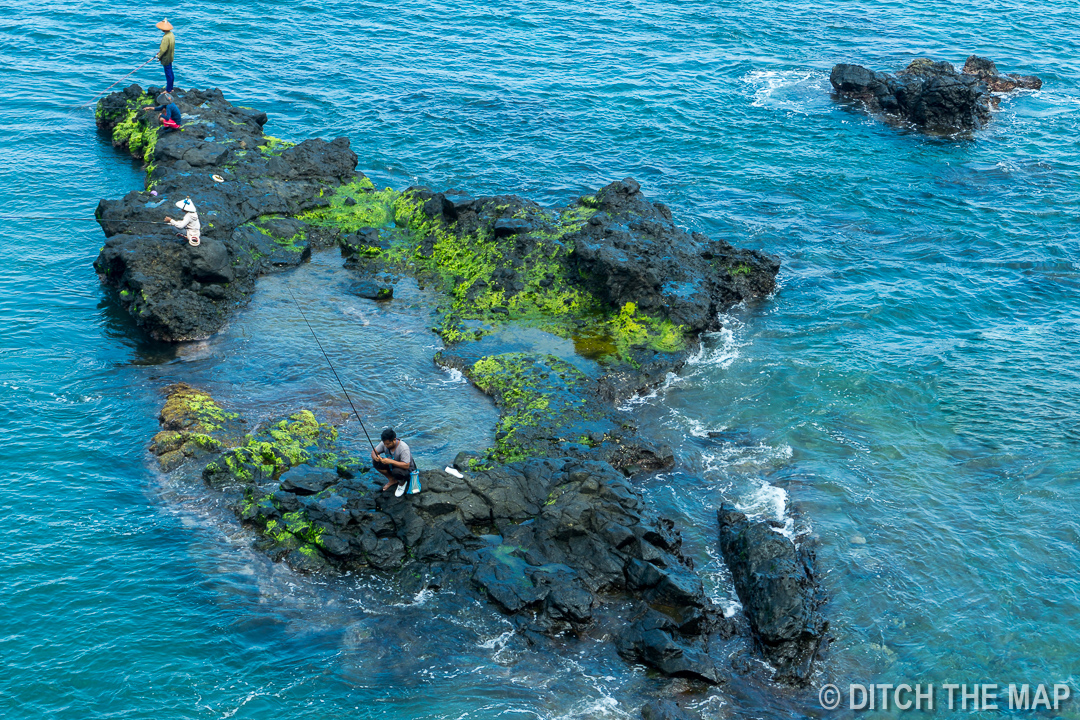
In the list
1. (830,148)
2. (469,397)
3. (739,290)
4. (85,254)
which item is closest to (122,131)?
(85,254)

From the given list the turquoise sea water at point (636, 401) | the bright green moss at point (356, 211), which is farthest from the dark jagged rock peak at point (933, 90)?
the bright green moss at point (356, 211)

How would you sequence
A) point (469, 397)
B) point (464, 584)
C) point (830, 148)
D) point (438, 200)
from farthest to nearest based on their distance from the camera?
point (830, 148), point (438, 200), point (469, 397), point (464, 584)

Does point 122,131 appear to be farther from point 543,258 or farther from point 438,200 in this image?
point 543,258

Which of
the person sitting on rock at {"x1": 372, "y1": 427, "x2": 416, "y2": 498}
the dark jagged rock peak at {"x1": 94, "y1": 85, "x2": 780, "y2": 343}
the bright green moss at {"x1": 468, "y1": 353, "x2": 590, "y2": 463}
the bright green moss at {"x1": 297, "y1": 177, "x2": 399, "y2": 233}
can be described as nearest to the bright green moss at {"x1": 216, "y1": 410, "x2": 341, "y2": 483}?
the person sitting on rock at {"x1": 372, "y1": 427, "x2": 416, "y2": 498}

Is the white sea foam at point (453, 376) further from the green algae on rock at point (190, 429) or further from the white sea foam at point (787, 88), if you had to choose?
the white sea foam at point (787, 88)

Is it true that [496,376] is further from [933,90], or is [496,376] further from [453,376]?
[933,90]

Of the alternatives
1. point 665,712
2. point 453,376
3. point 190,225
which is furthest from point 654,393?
point 190,225
